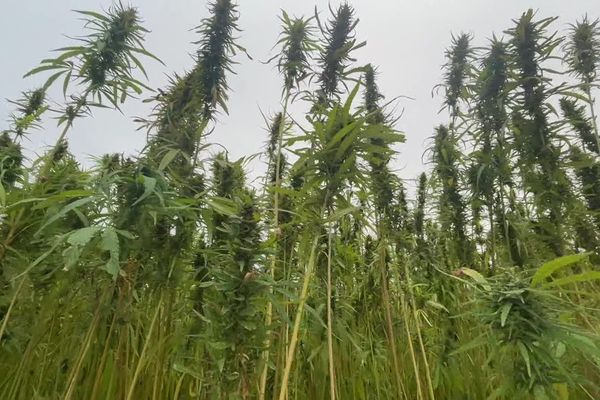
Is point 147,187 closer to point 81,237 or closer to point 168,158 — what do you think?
point 81,237

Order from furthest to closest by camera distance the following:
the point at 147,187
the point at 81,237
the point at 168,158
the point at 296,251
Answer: the point at 296,251, the point at 168,158, the point at 147,187, the point at 81,237

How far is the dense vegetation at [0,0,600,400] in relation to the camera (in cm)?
127

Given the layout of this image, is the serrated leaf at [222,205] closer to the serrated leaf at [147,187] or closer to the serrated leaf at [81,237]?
the serrated leaf at [147,187]

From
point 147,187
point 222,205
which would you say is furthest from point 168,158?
point 147,187

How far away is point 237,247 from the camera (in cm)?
129

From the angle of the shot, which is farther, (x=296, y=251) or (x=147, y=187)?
(x=296, y=251)

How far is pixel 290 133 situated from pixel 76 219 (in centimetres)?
165

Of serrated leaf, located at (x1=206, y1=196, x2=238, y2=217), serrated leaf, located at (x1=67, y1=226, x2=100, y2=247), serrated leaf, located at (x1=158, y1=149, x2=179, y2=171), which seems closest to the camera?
serrated leaf, located at (x1=67, y1=226, x2=100, y2=247)

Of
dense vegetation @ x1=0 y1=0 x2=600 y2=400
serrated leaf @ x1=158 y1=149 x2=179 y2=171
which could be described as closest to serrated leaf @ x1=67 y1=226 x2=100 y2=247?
dense vegetation @ x1=0 y1=0 x2=600 y2=400

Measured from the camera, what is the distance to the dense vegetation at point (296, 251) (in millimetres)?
1269

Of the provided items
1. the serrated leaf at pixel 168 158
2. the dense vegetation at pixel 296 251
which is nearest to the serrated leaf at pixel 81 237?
the dense vegetation at pixel 296 251

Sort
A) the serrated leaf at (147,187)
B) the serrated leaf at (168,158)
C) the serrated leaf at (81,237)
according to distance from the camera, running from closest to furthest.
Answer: the serrated leaf at (81,237), the serrated leaf at (147,187), the serrated leaf at (168,158)

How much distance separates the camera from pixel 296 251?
2.17m

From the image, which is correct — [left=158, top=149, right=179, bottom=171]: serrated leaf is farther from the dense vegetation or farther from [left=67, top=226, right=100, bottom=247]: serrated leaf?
[left=67, top=226, right=100, bottom=247]: serrated leaf
